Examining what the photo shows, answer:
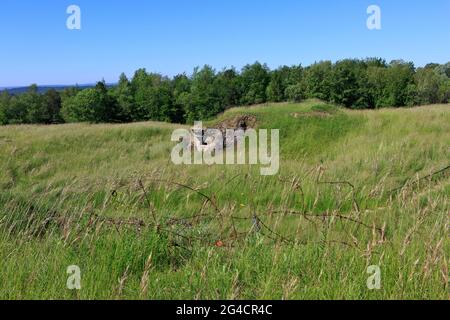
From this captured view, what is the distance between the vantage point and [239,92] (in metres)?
80.6

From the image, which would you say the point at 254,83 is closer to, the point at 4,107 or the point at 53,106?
the point at 53,106

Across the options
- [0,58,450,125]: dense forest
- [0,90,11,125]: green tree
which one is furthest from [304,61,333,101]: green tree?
[0,90,11,125]: green tree

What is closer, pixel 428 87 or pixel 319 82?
A: pixel 319 82

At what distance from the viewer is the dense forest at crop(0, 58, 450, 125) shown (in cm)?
7356

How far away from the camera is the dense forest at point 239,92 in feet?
241

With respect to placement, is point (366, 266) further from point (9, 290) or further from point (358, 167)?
point (358, 167)

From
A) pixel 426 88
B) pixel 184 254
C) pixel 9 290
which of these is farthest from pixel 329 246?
pixel 426 88

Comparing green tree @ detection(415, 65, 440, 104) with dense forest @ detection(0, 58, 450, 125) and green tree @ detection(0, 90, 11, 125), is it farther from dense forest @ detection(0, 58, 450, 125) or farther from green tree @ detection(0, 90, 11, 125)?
green tree @ detection(0, 90, 11, 125)

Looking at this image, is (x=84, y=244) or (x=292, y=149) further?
(x=292, y=149)

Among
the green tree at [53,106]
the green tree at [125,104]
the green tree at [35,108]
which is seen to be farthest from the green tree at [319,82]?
the green tree at [35,108]

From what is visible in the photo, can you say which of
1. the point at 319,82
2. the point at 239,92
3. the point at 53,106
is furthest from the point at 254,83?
the point at 53,106

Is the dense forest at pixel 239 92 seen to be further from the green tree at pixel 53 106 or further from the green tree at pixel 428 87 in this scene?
the green tree at pixel 53 106
